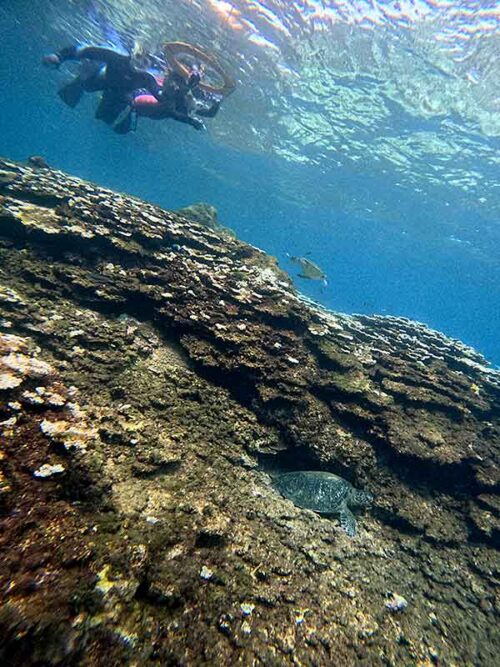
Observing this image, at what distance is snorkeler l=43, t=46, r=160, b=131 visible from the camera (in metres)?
10.3

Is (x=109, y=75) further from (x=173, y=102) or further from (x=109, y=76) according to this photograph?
(x=173, y=102)

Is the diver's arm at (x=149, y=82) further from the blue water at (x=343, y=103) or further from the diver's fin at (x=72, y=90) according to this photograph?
the blue water at (x=343, y=103)

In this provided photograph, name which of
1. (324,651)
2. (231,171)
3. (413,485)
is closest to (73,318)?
(324,651)

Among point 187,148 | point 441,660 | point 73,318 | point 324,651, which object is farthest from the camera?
point 187,148

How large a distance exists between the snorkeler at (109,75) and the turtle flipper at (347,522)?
1231cm

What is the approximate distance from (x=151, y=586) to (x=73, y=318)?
452 centimetres

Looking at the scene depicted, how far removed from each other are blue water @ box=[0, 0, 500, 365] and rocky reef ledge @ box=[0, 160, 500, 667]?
8.10 meters

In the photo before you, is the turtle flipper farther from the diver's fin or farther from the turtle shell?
the diver's fin

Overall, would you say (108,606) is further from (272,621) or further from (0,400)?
(0,400)

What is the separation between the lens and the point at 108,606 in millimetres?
2395

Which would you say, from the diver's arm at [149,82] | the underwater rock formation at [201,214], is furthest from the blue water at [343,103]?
the diver's arm at [149,82]

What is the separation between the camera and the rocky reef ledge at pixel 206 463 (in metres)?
2.64

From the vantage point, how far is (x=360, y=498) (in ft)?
17.2

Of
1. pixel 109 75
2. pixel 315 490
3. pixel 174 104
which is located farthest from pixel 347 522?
pixel 109 75
